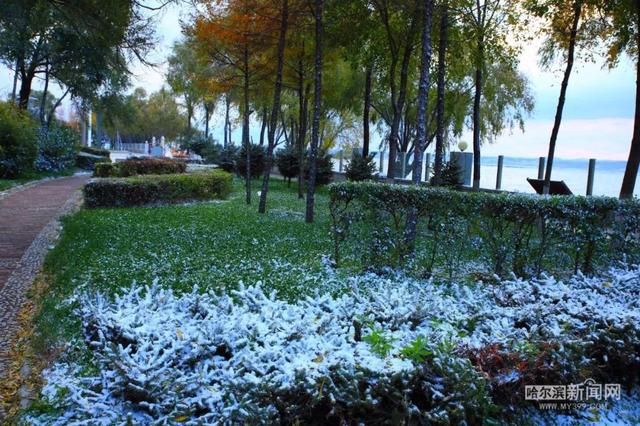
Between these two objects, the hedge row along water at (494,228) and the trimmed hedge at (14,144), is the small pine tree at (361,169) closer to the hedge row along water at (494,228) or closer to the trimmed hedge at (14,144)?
the trimmed hedge at (14,144)

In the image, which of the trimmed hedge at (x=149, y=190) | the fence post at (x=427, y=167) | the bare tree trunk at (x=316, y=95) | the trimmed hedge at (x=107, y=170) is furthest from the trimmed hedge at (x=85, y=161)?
the bare tree trunk at (x=316, y=95)

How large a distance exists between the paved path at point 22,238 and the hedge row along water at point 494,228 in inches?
123

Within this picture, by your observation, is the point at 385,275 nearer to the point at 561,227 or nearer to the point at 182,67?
the point at 561,227

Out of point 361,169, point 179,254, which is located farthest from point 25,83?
point 179,254

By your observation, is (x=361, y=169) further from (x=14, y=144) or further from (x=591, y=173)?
(x=14, y=144)

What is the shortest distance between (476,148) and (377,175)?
527cm

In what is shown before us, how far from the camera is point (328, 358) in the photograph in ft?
7.40

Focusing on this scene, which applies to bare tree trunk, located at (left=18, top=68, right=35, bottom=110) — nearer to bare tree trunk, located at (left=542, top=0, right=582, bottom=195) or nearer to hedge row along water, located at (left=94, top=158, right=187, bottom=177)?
hedge row along water, located at (left=94, top=158, right=187, bottom=177)

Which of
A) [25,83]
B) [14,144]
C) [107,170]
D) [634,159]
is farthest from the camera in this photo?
[25,83]

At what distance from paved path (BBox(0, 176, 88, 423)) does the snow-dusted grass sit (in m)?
0.32

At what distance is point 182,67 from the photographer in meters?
29.4

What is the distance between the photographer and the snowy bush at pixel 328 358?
2.10 m

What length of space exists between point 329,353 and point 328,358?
71 mm

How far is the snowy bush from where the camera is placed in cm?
210
